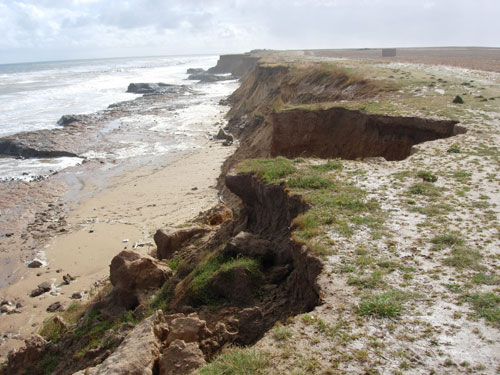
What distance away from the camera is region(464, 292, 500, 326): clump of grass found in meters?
6.16

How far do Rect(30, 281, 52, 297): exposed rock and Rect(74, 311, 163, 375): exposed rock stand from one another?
31.7 feet

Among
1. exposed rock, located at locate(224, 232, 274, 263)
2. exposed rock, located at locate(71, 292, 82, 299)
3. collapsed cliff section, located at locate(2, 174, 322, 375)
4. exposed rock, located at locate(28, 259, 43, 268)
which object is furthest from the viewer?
exposed rock, located at locate(28, 259, 43, 268)

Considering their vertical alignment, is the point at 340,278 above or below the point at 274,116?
below

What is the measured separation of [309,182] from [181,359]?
623 cm

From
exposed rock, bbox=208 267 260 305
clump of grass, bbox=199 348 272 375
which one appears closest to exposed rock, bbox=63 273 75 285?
exposed rock, bbox=208 267 260 305

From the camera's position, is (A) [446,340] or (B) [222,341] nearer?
(A) [446,340]

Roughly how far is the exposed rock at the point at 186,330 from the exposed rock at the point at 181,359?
2.03 ft

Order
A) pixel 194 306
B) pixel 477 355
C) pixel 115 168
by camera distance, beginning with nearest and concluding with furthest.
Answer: pixel 477 355, pixel 194 306, pixel 115 168

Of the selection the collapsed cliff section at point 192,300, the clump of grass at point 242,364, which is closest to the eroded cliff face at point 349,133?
the collapsed cliff section at point 192,300

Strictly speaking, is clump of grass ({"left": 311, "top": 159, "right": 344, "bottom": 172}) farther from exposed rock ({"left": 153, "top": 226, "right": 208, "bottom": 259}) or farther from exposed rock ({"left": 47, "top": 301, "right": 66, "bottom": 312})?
exposed rock ({"left": 47, "top": 301, "right": 66, "bottom": 312})

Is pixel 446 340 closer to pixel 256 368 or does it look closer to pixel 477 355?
pixel 477 355

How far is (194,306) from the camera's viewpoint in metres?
9.83

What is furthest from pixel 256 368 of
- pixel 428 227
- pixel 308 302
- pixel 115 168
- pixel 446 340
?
pixel 115 168

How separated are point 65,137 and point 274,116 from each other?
88.6ft
